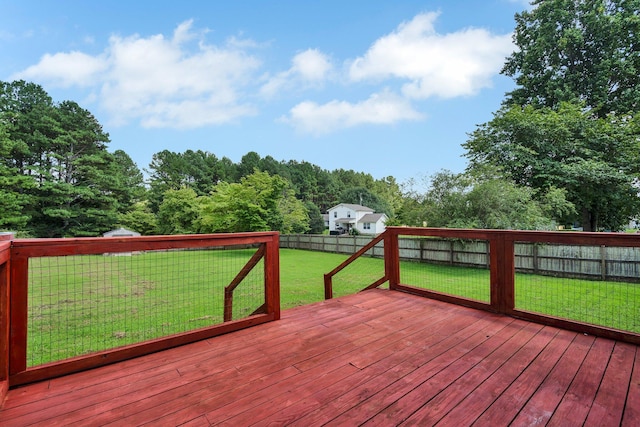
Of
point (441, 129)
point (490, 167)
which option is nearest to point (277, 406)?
point (490, 167)

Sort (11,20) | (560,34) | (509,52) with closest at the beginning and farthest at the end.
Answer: (11,20) → (560,34) → (509,52)

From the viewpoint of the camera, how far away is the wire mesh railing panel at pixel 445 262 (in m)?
7.45

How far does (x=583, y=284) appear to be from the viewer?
248 inches

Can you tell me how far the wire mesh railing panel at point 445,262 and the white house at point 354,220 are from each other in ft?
72.9

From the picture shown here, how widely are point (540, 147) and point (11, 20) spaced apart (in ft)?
63.8

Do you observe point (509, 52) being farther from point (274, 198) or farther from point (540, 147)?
point (274, 198)

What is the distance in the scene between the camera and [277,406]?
160cm

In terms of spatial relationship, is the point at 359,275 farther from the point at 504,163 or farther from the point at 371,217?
the point at 371,217

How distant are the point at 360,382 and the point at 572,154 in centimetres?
1418

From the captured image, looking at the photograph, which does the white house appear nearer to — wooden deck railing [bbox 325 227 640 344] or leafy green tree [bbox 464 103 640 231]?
leafy green tree [bbox 464 103 640 231]

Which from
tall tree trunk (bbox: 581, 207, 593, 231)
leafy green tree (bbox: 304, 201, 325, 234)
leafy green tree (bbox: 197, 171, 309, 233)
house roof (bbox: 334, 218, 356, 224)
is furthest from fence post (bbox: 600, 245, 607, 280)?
house roof (bbox: 334, 218, 356, 224)

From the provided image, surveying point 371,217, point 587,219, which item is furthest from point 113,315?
point 371,217

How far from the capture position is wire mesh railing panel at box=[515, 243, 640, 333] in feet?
14.5

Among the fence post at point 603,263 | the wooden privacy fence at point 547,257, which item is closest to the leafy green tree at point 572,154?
the wooden privacy fence at point 547,257
